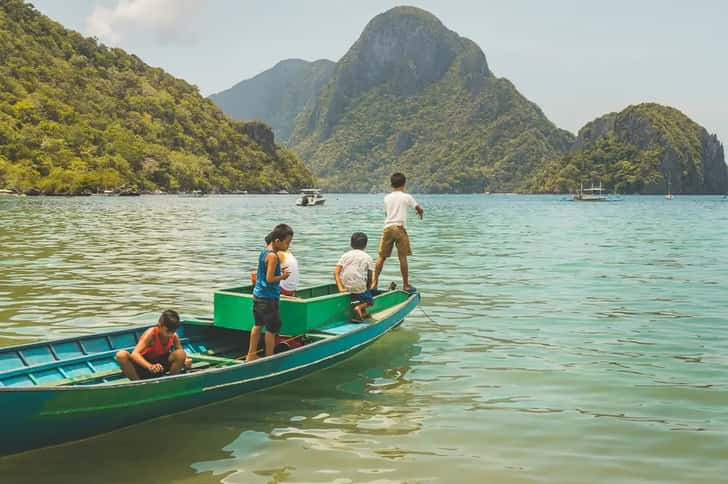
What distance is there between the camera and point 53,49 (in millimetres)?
198750

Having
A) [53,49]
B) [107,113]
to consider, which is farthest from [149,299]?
[53,49]

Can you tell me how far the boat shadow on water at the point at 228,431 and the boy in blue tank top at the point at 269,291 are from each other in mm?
869

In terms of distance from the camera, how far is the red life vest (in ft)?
29.5

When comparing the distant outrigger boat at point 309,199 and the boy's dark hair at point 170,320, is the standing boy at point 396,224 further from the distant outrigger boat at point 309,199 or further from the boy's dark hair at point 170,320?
the distant outrigger boat at point 309,199

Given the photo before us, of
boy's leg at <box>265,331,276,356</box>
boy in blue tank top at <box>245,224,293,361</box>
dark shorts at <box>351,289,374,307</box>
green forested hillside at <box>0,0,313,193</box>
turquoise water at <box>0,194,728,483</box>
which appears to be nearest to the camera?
turquoise water at <box>0,194,728,483</box>

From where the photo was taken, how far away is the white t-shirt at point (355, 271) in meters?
12.9

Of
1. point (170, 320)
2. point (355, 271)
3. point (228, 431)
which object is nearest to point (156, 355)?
point (170, 320)

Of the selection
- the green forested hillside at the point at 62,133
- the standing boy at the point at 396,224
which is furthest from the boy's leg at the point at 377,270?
the green forested hillside at the point at 62,133

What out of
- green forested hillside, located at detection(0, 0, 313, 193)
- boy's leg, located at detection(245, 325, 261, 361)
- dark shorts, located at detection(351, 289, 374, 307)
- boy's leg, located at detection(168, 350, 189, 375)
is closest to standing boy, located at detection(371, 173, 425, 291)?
dark shorts, located at detection(351, 289, 374, 307)

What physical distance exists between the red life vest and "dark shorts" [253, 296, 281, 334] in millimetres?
1522

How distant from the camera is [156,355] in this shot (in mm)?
9086

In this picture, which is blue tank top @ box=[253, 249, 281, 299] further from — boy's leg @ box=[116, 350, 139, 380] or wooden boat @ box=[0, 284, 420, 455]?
boy's leg @ box=[116, 350, 139, 380]

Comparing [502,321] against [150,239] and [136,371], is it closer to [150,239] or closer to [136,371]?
[136,371]

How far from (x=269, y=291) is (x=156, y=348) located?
1.93 metres
